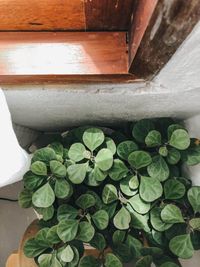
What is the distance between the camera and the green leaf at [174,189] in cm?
86

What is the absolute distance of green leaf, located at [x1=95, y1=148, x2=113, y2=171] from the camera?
84cm

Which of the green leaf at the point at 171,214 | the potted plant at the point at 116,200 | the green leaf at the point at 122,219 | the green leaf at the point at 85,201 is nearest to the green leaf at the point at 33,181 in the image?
the potted plant at the point at 116,200

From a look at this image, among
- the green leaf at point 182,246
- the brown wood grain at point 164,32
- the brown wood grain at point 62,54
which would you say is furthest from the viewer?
the green leaf at point 182,246

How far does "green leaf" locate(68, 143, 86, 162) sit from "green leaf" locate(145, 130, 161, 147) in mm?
167

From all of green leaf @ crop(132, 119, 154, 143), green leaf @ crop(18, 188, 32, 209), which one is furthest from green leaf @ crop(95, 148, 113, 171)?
green leaf @ crop(18, 188, 32, 209)

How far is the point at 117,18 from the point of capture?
1.82 ft

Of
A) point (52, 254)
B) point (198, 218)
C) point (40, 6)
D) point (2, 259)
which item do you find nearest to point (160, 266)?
point (198, 218)

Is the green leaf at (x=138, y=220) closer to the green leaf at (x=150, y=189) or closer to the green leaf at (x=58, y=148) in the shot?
the green leaf at (x=150, y=189)

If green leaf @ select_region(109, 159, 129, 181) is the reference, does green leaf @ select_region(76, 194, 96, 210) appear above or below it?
below

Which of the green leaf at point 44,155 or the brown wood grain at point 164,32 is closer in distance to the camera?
the brown wood grain at point 164,32

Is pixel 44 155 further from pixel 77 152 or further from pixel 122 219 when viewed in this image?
pixel 122 219

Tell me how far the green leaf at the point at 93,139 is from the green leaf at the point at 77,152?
0.02 meters

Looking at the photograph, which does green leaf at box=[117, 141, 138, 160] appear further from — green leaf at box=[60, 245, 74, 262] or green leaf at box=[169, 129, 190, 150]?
green leaf at box=[60, 245, 74, 262]

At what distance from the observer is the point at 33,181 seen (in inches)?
33.6
